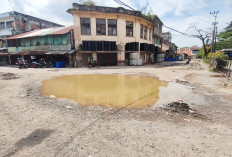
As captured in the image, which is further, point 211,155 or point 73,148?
point 73,148

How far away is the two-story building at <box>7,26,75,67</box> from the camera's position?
1965 centimetres

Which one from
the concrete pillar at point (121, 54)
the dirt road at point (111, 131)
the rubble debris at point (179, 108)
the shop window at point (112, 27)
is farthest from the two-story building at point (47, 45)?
the rubble debris at point (179, 108)

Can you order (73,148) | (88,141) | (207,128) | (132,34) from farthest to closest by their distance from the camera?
(132,34) → (207,128) → (88,141) → (73,148)

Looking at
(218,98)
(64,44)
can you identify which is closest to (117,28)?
(64,44)

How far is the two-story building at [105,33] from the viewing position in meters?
19.1

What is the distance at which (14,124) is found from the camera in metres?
3.57

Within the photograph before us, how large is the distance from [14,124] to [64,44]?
18297 millimetres

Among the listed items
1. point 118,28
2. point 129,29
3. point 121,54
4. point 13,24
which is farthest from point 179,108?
point 13,24

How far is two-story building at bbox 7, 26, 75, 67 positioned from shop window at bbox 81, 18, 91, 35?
66.5 inches

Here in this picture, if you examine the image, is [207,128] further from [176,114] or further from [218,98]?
[218,98]

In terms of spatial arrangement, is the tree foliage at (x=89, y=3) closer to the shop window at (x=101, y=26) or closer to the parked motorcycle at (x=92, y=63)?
the shop window at (x=101, y=26)

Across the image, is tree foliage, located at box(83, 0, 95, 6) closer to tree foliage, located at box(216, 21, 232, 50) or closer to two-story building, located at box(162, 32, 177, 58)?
two-story building, located at box(162, 32, 177, 58)

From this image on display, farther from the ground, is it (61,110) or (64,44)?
(64,44)

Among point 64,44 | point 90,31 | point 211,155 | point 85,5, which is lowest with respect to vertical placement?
point 211,155
